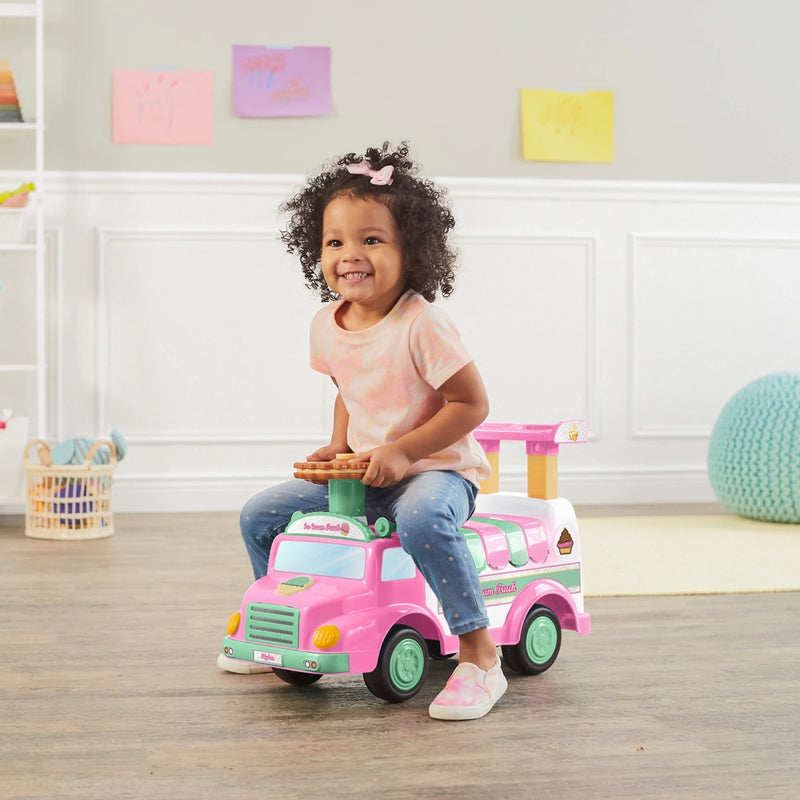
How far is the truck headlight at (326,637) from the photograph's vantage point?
4.01ft

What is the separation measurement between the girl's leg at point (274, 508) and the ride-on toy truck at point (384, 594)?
58mm

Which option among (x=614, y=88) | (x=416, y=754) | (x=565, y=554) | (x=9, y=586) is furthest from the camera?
(x=614, y=88)

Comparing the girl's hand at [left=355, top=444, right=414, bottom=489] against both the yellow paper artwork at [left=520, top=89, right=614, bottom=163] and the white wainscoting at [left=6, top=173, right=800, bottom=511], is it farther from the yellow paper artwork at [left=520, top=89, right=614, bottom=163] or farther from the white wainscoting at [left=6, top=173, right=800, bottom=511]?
the yellow paper artwork at [left=520, top=89, right=614, bottom=163]

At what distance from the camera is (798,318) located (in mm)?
3436

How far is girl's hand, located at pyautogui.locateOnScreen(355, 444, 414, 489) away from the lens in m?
1.27

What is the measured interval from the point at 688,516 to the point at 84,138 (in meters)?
1.90

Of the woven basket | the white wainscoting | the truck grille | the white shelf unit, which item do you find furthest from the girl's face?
the white wainscoting

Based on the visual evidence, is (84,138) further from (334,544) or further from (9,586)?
(334,544)

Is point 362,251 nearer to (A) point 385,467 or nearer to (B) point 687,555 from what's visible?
(A) point 385,467

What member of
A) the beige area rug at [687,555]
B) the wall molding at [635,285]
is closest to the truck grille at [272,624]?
the beige area rug at [687,555]

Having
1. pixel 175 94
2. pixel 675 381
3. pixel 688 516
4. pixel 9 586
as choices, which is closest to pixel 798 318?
pixel 675 381

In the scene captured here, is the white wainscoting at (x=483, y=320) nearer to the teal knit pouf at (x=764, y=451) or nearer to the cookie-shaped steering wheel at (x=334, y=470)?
the teal knit pouf at (x=764, y=451)

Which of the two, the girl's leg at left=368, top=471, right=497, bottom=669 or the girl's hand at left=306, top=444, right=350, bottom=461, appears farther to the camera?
the girl's hand at left=306, top=444, right=350, bottom=461

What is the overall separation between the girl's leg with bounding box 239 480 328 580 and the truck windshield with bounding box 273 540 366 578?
0.07m
